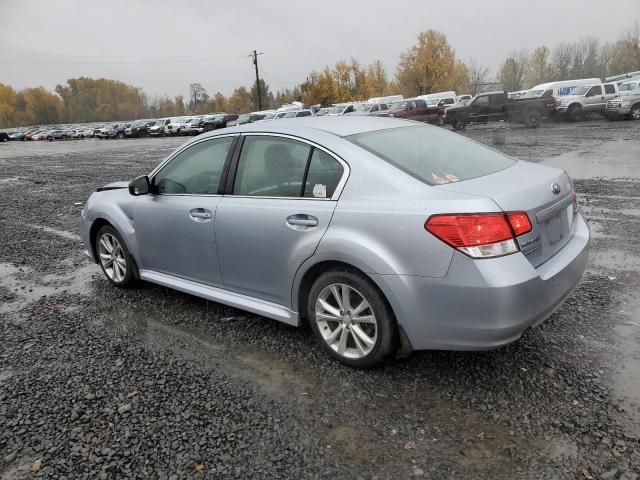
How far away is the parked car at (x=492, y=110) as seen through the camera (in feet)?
89.6

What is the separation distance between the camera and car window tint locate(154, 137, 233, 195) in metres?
4.14

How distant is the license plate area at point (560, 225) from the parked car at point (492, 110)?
83.9 feet

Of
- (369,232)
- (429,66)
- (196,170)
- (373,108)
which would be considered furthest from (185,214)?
(429,66)

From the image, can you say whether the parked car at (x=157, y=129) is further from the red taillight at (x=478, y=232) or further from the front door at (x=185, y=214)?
the red taillight at (x=478, y=232)

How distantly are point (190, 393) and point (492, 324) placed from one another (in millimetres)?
1866

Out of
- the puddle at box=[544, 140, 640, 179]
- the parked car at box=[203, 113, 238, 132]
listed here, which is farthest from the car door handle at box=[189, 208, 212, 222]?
the parked car at box=[203, 113, 238, 132]

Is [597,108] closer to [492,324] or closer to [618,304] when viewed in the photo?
[618,304]

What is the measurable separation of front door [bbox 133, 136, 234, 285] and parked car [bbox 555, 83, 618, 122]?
90.5 feet

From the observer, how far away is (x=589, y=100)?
27531 mm

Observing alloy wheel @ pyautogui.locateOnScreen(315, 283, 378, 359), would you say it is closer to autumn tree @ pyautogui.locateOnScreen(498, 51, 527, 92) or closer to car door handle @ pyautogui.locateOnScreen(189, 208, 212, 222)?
car door handle @ pyautogui.locateOnScreen(189, 208, 212, 222)

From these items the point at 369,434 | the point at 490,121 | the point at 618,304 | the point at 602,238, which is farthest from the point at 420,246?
the point at 490,121

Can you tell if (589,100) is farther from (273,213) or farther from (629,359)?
(273,213)

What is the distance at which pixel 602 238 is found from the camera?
604 centimetres

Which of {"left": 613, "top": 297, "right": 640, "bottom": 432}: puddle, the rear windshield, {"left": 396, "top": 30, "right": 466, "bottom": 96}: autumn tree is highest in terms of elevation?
{"left": 396, "top": 30, "right": 466, "bottom": 96}: autumn tree
